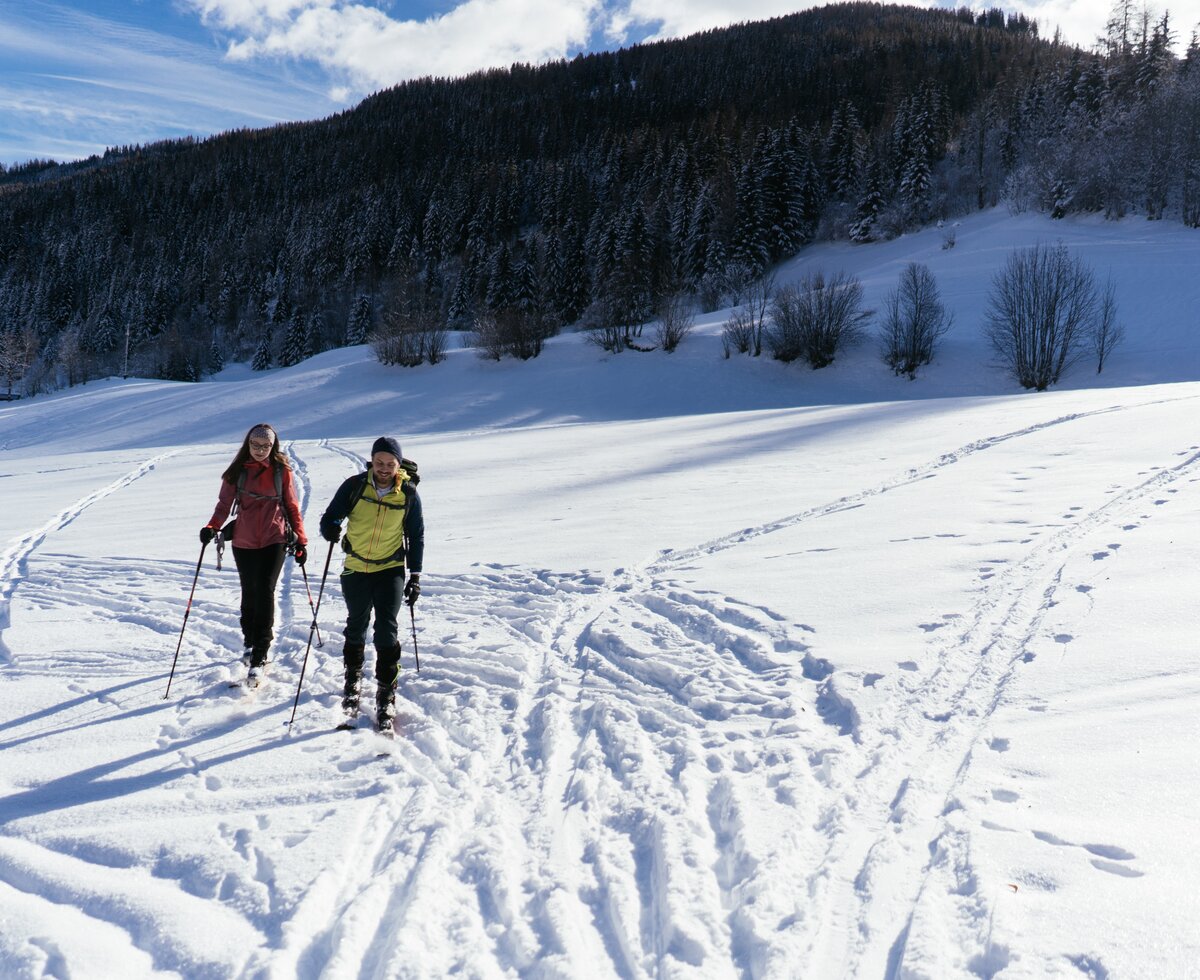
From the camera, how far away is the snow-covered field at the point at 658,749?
2727 mm

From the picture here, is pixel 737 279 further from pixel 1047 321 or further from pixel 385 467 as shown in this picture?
pixel 385 467

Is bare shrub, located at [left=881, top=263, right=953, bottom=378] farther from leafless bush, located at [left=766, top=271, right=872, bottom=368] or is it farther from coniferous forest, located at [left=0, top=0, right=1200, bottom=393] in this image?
coniferous forest, located at [left=0, top=0, right=1200, bottom=393]

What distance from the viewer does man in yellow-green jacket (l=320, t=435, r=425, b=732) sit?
180 inches

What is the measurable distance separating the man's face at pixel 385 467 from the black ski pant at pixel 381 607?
0.61 m

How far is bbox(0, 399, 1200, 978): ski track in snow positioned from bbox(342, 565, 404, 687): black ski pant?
378 millimetres

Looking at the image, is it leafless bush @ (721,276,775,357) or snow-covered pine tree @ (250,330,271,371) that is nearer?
leafless bush @ (721,276,775,357)

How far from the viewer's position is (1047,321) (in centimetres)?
2994

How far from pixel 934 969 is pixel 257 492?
4.83 meters

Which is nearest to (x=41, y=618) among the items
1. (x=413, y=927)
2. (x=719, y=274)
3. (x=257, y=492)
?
(x=257, y=492)

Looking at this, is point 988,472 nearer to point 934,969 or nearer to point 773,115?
point 934,969

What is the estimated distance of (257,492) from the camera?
16.9 feet

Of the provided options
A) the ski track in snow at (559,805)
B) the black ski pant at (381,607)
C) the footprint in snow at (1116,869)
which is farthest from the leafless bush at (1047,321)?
the black ski pant at (381,607)

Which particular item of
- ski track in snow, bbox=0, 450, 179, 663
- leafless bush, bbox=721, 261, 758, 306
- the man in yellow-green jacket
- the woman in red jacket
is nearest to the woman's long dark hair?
the woman in red jacket

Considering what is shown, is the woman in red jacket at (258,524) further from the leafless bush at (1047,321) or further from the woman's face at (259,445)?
the leafless bush at (1047,321)
